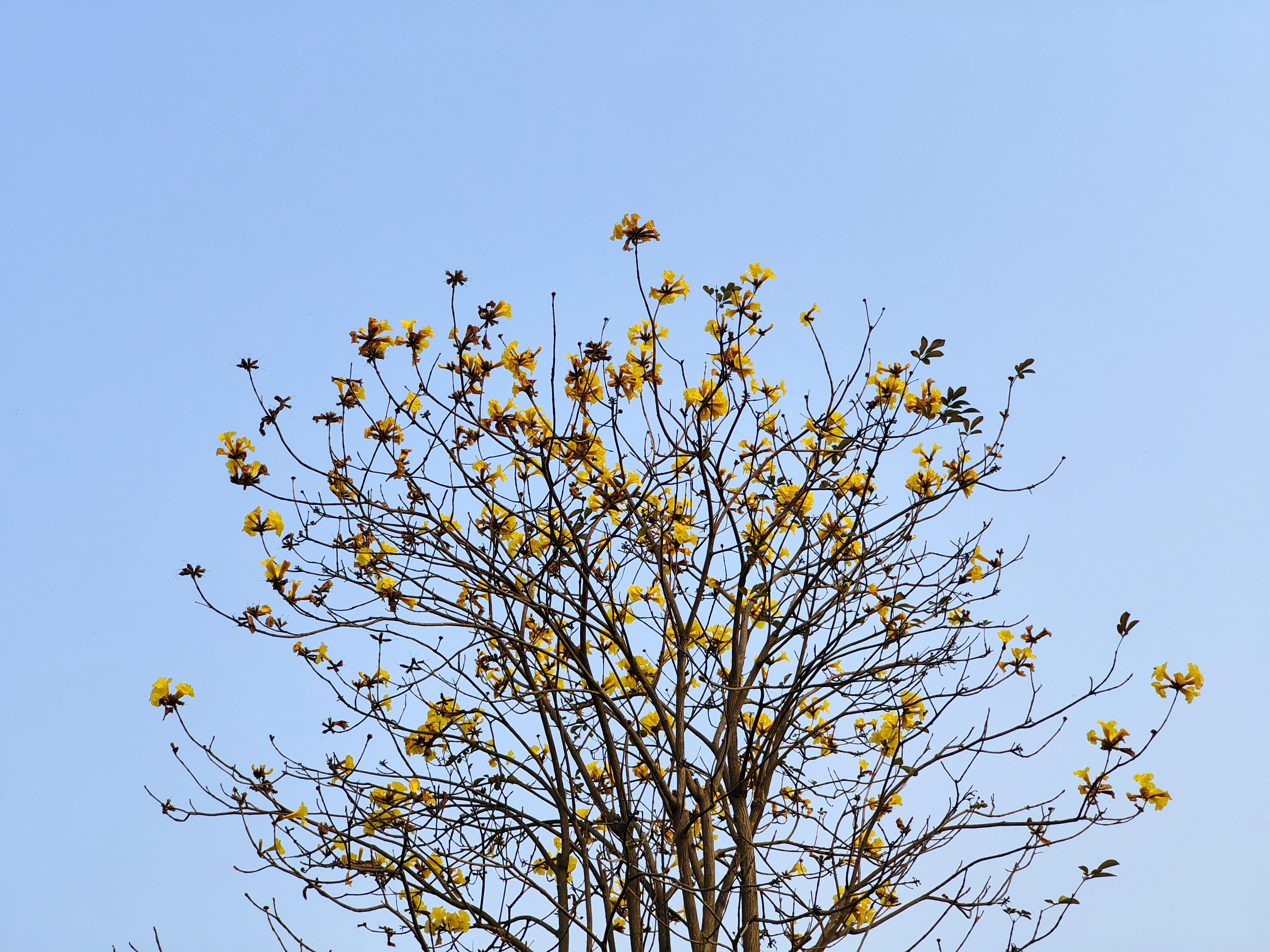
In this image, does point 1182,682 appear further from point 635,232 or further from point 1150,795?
point 635,232

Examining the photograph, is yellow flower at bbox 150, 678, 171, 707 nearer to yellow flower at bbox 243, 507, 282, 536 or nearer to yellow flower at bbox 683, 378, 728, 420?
yellow flower at bbox 243, 507, 282, 536

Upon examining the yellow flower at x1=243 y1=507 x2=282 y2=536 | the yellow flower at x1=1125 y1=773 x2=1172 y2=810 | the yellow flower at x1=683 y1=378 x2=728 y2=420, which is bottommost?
the yellow flower at x1=1125 y1=773 x2=1172 y2=810

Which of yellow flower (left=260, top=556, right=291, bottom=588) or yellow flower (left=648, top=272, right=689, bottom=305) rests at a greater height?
yellow flower (left=648, top=272, right=689, bottom=305)

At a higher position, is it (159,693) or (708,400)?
(708,400)

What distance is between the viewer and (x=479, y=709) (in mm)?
3320

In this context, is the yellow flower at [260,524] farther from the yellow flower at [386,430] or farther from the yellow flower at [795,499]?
the yellow flower at [795,499]

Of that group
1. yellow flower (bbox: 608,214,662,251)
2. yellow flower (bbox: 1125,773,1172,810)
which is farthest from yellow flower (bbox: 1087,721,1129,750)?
yellow flower (bbox: 608,214,662,251)

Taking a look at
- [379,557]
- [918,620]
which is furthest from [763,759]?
[379,557]

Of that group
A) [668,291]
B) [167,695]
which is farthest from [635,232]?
[167,695]

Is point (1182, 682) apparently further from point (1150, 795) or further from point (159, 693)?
point (159, 693)

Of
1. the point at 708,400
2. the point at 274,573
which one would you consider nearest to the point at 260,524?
the point at 274,573

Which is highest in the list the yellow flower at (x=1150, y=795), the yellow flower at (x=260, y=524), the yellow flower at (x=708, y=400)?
the yellow flower at (x=708, y=400)

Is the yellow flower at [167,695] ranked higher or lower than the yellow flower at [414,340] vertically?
lower

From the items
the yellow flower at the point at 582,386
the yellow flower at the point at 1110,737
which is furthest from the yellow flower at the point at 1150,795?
the yellow flower at the point at 582,386
